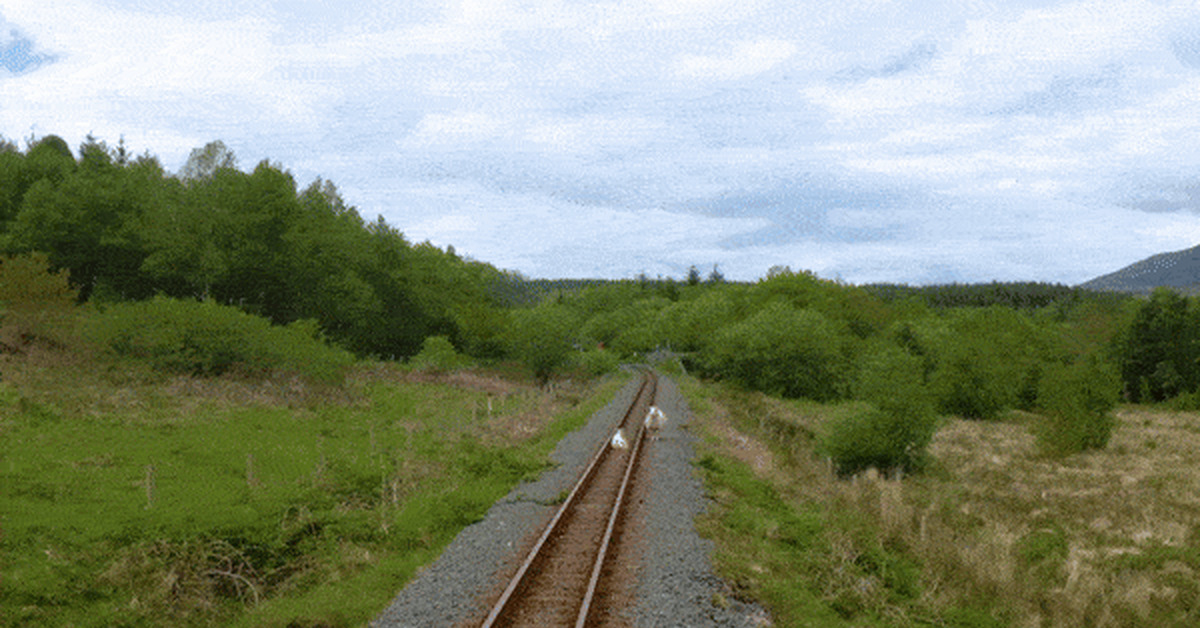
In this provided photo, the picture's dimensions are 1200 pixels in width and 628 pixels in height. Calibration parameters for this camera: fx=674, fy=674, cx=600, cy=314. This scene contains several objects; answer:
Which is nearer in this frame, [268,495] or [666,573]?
[666,573]

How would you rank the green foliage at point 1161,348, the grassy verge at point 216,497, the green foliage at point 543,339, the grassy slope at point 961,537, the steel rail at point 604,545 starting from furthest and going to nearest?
the green foliage at point 1161,348 → the green foliage at point 543,339 → the grassy slope at point 961,537 → the grassy verge at point 216,497 → the steel rail at point 604,545

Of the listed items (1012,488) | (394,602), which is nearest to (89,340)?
(394,602)

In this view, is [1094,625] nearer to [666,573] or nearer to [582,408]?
[666,573]

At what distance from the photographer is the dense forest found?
28.0 meters

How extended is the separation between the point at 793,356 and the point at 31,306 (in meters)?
46.4

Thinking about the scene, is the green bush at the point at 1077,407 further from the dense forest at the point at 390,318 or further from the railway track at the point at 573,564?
the railway track at the point at 573,564

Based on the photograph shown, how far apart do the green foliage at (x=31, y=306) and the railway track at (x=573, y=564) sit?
23.4 metres

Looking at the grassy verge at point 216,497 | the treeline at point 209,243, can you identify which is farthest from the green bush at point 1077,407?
the treeline at point 209,243

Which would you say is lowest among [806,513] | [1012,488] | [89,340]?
[1012,488]

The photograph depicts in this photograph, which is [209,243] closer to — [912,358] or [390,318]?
[390,318]

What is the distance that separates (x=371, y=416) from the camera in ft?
95.1

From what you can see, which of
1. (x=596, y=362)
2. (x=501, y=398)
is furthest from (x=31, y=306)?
(x=596, y=362)

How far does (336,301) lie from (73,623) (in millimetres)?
46861

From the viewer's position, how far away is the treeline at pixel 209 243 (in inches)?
1613
